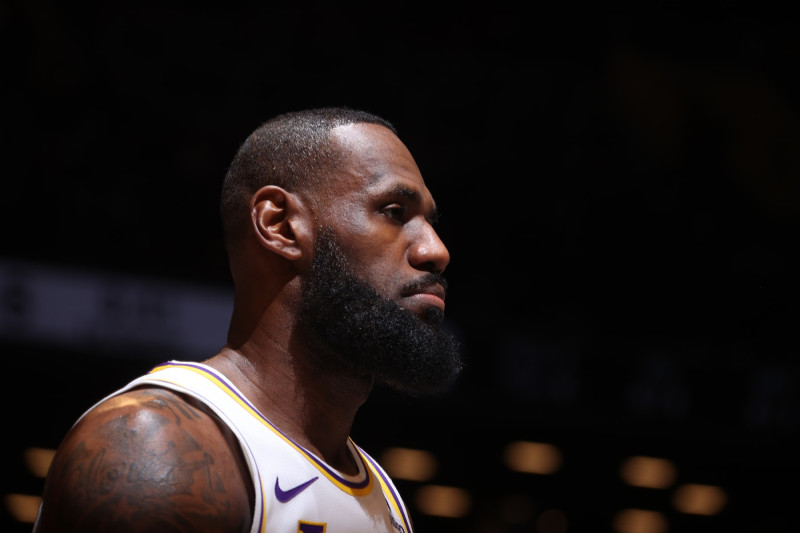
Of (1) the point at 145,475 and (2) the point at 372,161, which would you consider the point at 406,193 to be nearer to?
(2) the point at 372,161

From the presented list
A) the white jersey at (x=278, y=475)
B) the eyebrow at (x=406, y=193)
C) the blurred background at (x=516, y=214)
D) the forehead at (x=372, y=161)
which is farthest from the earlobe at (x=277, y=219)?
the blurred background at (x=516, y=214)

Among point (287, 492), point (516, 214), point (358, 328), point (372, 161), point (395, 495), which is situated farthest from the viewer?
point (516, 214)

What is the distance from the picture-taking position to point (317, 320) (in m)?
2.06

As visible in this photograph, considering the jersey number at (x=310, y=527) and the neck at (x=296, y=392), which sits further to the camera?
the neck at (x=296, y=392)

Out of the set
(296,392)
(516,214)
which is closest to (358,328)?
(296,392)

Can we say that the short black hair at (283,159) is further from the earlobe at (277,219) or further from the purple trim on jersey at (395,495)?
the purple trim on jersey at (395,495)

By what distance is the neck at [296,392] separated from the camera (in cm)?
204

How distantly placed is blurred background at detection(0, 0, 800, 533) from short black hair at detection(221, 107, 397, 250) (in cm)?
338

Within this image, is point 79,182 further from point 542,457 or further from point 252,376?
point 252,376

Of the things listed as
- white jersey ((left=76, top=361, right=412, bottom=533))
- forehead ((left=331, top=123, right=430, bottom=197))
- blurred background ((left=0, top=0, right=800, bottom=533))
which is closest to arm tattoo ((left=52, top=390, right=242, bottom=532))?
white jersey ((left=76, top=361, right=412, bottom=533))

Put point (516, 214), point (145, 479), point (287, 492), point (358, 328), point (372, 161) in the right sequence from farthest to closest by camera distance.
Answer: point (516, 214) → point (372, 161) → point (358, 328) → point (287, 492) → point (145, 479)

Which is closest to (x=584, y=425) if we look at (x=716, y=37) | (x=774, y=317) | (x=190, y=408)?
(x=774, y=317)

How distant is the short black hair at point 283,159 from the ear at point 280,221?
0.11ft

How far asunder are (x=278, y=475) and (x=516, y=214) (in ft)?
15.1
